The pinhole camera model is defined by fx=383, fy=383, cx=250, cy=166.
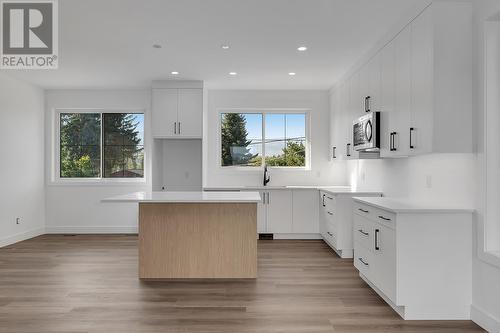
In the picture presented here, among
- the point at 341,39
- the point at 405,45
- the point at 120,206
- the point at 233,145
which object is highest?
the point at 341,39

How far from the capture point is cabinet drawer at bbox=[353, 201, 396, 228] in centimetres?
A: 306

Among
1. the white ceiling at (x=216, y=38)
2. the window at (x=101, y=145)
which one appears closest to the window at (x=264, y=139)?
the white ceiling at (x=216, y=38)

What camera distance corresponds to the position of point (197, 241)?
4.00 m

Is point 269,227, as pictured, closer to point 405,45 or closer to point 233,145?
point 233,145

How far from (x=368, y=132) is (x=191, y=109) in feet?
9.84

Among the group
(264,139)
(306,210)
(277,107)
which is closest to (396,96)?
(306,210)

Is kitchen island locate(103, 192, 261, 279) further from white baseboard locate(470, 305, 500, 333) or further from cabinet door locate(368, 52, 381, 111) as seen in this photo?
white baseboard locate(470, 305, 500, 333)

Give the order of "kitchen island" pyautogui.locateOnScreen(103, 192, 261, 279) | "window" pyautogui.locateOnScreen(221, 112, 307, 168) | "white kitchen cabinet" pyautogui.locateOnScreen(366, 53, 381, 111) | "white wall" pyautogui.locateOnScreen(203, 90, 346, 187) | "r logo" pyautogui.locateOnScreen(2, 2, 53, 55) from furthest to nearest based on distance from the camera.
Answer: "window" pyautogui.locateOnScreen(221, 112, 307, 168) < "white wall" pyautogui.locateOnScreen(203, 90, 346, 187) < "white kitchen cabinet" pyautogui.locateOnScreen(366, 53, 381, 111) < "kitchen island" pyautogui.locateOnScreen(103, 192, 261, 279) < "r logo" pyautogui.locateOnScreen(2, 2, 53, 55)

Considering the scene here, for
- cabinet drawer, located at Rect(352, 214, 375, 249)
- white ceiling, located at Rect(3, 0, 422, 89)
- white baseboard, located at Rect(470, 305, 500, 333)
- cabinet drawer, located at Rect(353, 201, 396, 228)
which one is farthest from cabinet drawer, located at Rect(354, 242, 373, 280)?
white ceiling, located at Rect(3, 0, 422, 89)

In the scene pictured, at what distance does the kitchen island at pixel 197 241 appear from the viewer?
13.1ft

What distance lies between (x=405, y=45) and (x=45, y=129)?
236 inches

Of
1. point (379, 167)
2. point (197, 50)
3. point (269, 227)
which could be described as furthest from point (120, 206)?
point (379, 167)

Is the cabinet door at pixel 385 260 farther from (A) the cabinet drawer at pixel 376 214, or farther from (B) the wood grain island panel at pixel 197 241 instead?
(B) the wood grain island panel at pixel 197 241

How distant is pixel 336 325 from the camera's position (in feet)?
9.25
